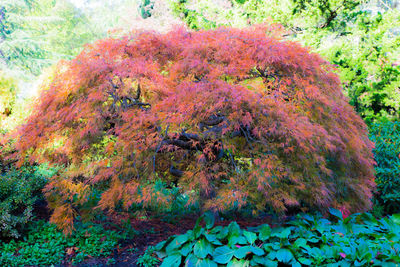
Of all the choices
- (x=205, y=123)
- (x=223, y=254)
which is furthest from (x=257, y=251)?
(x=205, y=123)

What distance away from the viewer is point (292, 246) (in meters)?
3.62

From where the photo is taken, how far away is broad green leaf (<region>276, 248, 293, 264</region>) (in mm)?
3412

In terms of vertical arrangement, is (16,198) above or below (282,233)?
below

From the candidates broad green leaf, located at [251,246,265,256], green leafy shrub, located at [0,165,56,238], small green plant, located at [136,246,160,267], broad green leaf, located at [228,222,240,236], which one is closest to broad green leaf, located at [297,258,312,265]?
broad green leaf, located at [251,246,265,256]

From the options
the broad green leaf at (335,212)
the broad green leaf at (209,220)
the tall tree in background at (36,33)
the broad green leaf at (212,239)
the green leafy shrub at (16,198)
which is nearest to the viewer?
the broad green leaf at (212,239)

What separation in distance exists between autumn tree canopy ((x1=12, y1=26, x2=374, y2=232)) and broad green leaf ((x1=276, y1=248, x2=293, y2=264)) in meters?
0.45

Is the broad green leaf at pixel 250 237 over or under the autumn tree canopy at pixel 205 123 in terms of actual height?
under

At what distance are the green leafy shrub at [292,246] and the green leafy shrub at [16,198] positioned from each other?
6.77ft

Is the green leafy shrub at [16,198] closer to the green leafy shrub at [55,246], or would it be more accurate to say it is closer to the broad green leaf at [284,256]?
the green leafy shrub at [55,246]

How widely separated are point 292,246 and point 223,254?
0.78 meters

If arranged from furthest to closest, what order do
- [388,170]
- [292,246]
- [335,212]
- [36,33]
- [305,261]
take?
[36,33] → [388,170] → [335,212] → [292,246] → [305,261]

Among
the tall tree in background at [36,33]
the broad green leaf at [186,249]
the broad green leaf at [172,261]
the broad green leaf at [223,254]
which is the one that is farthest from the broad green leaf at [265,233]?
the tall tree in background at [36,33]

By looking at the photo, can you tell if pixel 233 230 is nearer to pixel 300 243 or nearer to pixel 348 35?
pixel 300 243

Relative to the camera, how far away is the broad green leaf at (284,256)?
3.41 m
